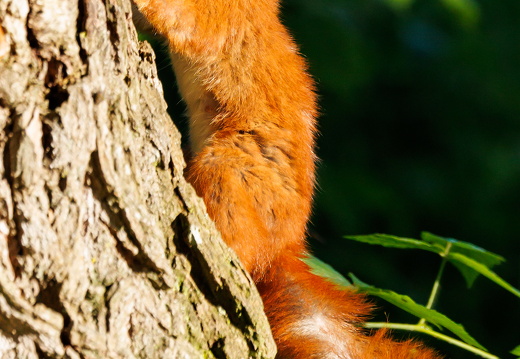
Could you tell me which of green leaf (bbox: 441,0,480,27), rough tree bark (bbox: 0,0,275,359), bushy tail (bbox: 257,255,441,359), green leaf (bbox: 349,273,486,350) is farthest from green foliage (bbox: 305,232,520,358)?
green leaf (bbox: 441,0,480,27)

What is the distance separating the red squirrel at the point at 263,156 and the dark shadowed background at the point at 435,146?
8.52 ft

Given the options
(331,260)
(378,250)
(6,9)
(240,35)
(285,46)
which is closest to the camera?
(6,9)

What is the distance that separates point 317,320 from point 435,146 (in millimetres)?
4272

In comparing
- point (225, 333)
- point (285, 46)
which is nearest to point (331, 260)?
point (285, 46)

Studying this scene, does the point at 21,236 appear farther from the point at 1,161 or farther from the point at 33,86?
the point at 33,86

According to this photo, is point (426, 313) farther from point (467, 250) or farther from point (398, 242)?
point (467, 250)

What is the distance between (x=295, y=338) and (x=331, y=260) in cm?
321

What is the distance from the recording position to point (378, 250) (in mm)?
6207

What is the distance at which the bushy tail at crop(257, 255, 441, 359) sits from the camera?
2443 millimetres

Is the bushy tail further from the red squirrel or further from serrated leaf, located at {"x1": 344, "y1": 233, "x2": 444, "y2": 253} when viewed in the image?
serrated leaf, located at {"x1": 344, "y1": 233, "x2": 444, "y2": 253}

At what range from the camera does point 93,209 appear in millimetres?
1771

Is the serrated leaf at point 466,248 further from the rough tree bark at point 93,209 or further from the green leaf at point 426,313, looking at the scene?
the rough tree bark at point 93,209

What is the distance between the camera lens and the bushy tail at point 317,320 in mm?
2443

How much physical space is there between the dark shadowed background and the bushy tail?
290 centimetres
